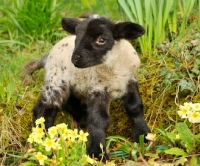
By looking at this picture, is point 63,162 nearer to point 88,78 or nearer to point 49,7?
point 88,78

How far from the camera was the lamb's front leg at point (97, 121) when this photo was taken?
14.6 feet

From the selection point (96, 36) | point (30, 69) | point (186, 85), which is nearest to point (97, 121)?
point (96, 36)

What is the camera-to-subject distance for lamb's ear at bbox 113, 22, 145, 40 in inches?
173

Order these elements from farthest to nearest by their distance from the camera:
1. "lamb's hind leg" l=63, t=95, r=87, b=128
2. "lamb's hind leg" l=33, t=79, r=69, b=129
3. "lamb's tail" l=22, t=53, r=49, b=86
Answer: "lamb's tail" l=22, t=53, r=49, b=86
"lamb's hind leg" l=63, t=95, r=87, b=128
"lamb's hind leg" l=33, t=79, r=69, b=129

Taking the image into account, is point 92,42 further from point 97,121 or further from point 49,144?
point 49,144

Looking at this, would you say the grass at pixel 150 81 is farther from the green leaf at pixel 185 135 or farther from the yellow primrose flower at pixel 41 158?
the yellow primrose flower at pixel 41 158

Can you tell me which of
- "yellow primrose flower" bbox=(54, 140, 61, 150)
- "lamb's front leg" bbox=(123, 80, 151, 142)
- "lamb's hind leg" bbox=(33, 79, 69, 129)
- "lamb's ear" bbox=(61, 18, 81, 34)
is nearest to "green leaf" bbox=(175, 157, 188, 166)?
"lamb's front leg" bbox=(123, 80, 151, 142)

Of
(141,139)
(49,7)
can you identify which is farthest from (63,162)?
(49,7)

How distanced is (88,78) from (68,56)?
362mm

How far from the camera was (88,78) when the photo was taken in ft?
15.7

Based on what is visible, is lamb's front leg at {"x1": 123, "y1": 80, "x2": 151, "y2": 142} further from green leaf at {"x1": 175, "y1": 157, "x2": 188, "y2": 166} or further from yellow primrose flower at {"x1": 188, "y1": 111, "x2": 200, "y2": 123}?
yellow primrose flower at {"x1": 188, "y1": 111, "x2": 200, "y2": 123}

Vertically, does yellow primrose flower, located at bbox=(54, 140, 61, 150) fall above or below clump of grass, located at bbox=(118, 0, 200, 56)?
below

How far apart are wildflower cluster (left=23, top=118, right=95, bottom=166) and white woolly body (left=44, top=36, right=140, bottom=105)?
0.76m

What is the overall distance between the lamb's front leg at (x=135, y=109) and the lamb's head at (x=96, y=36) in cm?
52
